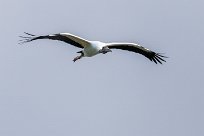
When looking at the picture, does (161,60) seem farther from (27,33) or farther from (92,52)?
(27,33)

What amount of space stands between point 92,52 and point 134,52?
9.26 ft

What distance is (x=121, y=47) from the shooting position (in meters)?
35.4

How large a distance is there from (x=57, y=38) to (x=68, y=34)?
2.23 ft

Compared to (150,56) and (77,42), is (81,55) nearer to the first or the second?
(77,42)

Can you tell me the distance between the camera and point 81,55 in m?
34.3

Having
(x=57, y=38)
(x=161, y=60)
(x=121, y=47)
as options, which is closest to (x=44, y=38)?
(x=57, y=38)

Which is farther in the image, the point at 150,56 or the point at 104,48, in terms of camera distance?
the point at 150,56

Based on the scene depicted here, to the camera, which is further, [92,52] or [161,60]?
[161,60]

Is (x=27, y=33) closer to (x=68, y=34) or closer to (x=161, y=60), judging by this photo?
(x=68, y=34)

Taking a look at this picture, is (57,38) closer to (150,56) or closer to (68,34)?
(68,34)

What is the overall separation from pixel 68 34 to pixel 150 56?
16.3 feet

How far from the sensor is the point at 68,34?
3322 centimetres

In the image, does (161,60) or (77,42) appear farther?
(161,60)

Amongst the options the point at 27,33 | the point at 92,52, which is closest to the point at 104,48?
the point at 92,52
